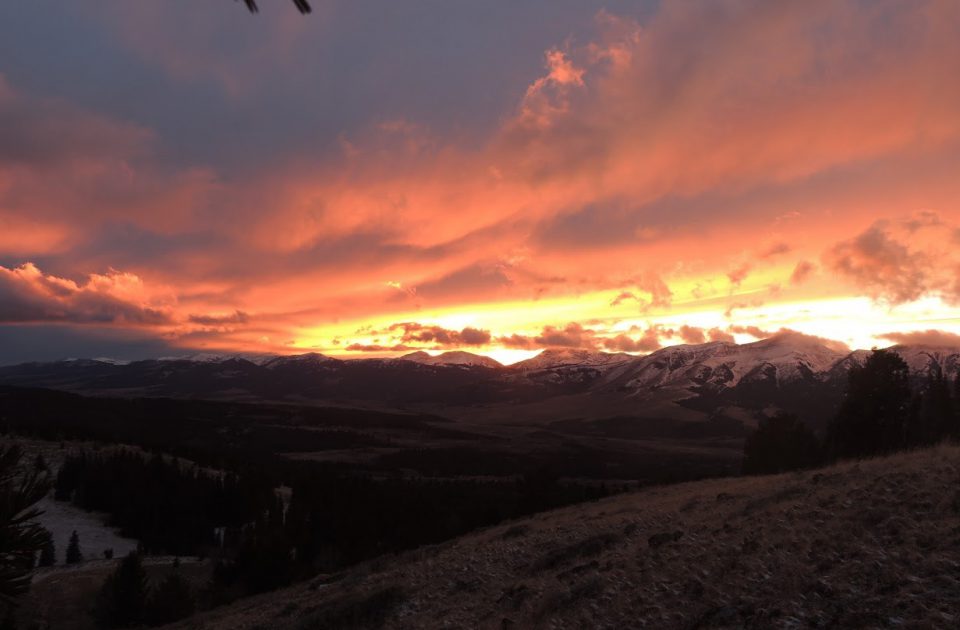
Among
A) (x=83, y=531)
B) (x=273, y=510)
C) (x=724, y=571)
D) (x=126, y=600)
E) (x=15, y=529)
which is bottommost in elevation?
(x=83, y=531)

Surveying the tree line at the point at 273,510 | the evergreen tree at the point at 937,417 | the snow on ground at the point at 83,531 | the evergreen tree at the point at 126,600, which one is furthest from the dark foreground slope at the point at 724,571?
the snow on ground at the point at 83,531

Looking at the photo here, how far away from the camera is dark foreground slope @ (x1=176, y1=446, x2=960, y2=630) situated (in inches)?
439

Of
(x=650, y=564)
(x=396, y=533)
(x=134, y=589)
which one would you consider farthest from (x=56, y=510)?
(x=650, y=564)

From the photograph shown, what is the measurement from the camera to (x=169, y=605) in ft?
141

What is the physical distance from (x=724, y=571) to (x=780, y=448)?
183 ft

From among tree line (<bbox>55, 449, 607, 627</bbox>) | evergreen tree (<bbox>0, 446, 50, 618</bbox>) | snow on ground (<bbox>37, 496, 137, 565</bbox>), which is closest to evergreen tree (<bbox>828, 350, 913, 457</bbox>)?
tree line (<bbox>55, 449, 607, 627</bbox>)

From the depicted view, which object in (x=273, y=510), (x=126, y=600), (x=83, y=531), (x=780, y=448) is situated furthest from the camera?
(x=273, y=510)

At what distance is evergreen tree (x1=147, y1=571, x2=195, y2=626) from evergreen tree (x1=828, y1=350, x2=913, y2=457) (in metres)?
61.2

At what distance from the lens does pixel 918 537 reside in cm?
1276

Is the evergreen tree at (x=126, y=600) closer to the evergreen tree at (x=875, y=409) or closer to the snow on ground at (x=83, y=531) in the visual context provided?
the snow on ground at (x=83, y=531)

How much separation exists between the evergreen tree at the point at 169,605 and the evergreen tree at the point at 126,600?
793 millimetres

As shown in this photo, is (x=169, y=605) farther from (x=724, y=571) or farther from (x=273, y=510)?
(x=273, y=510)

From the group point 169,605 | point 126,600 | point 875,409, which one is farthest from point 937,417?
point 126,600

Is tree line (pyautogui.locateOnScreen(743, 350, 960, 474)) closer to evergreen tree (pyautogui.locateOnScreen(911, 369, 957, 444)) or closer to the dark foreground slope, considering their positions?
evergreen tree (pyautogui.locateOnScreen(911, 369, 957, 444))
